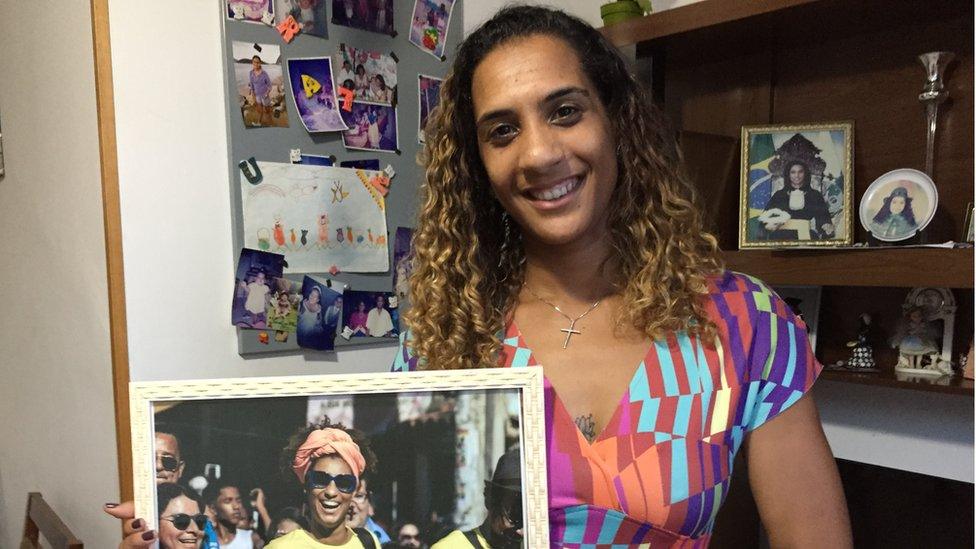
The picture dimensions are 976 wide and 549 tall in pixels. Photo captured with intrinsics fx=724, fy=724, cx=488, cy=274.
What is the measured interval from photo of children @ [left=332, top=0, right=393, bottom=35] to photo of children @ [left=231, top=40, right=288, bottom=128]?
193 mm

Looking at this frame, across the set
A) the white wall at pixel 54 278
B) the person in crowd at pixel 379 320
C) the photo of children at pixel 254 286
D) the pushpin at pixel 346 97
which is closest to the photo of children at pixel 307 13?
the pushpin at pixel 346 97

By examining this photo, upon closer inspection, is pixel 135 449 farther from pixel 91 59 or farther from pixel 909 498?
pixel 909 498

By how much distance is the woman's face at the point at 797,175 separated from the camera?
1.70 metres

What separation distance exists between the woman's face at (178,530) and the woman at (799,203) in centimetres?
139

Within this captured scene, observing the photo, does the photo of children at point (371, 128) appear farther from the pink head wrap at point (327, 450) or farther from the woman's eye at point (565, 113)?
the pink head wrap at point (327, 450)

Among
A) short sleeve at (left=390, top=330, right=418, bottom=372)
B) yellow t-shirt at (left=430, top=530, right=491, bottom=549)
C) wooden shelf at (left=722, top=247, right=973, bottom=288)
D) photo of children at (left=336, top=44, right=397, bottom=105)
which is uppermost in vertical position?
photo of children at (left=336, top=44, right=397, bottom=105)

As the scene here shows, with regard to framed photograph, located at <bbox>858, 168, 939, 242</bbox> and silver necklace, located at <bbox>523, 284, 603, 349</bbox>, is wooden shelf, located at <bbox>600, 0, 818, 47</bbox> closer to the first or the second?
framed photograph, located at <bbox>858, 168, 939, 242</bbox>

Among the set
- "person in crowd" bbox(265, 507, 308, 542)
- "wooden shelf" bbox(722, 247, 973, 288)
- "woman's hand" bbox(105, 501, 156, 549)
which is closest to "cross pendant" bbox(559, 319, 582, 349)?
"person in crowd" bbox(265, 507, 308, 542)

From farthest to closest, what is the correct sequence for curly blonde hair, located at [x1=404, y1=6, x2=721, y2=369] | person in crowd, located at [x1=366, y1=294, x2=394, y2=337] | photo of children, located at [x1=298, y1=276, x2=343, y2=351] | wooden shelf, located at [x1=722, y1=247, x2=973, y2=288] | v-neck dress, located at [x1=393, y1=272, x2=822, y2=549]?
person in crowd, located at [x1=366, y1=294, x2=394, y2=337] < photo of children, located at [x1=298, y1=276, x2=343, y2=351] < wooden shelf, located at [x1=722, y1=247, x2=973, y2=288] < curly blonde hair, located at [x1=404, y1=6, x2=721, y2=369] < v-neck dress, located at [x1=393, y1=272, x2=822, y2=549]

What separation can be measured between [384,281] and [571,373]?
970mm

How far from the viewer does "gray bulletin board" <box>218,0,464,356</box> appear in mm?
1620

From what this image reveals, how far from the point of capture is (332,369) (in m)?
1.80

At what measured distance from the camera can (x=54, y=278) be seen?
187 centimetres

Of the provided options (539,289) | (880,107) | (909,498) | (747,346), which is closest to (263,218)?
(539,289)
